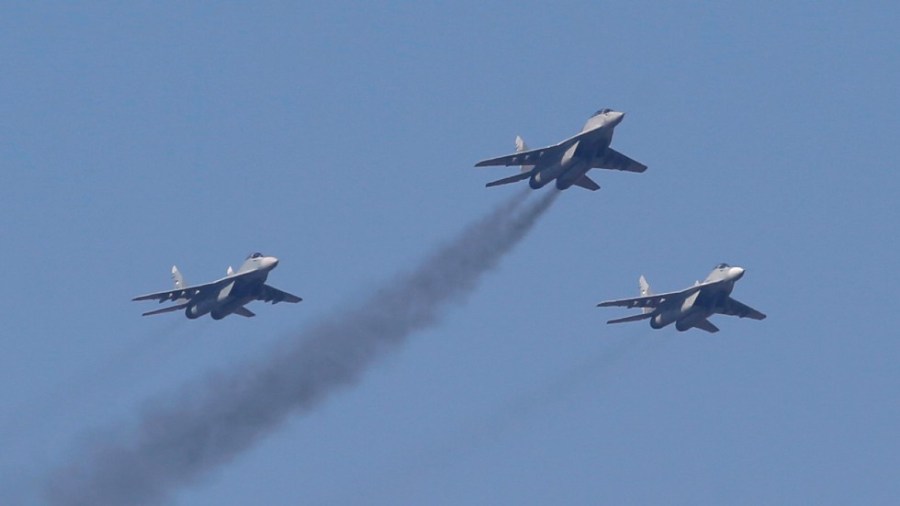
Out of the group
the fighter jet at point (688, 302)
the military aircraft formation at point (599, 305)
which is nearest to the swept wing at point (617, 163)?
the military aircraft formation at point (599, 305)

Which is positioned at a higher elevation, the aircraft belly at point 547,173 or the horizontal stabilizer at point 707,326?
the aircraft belly at point 547,173

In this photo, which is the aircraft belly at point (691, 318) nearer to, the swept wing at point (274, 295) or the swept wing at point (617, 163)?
the swept wing at point (617, 163)

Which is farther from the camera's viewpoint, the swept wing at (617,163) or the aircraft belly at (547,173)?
the swept wing at (617,163)

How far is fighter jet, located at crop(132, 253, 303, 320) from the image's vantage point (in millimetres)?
162250

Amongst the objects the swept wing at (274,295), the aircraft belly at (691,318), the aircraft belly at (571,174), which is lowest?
the aircraft belly at (691,318)

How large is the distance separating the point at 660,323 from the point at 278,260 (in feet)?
67.5

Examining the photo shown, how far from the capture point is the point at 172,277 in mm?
165750

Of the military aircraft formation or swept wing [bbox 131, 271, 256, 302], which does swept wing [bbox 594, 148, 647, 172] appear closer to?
the military aircraft formation

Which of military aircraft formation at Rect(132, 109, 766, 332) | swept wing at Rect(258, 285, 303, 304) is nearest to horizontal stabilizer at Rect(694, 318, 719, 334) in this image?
military aircraft formation at Rect(132, 109, 766, 332)

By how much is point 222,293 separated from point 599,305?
66.2 feet

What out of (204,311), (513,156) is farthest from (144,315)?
(513,156)

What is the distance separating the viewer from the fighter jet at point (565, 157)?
161000mm

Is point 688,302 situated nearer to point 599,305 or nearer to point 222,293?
point 599,305

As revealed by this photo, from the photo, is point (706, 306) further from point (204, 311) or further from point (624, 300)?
point (204, 311)
